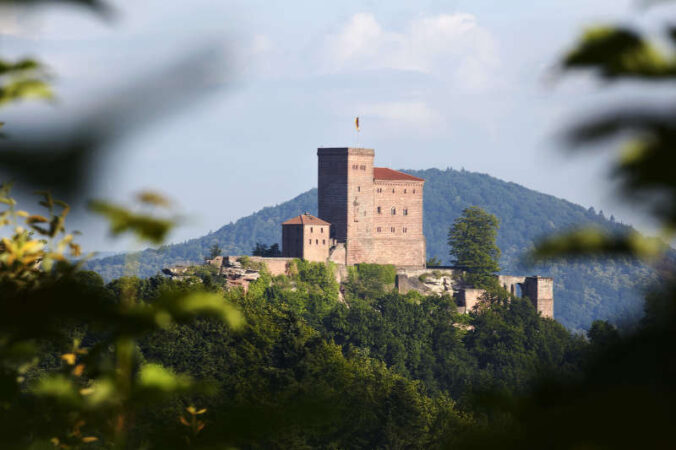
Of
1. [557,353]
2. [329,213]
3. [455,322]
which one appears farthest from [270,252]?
[557,353]

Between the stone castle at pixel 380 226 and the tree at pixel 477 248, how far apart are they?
101cm

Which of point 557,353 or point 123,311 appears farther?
point 557,353

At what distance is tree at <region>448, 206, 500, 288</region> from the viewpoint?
3135 inches

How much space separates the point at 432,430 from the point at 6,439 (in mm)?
50148

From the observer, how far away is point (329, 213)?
79000mm

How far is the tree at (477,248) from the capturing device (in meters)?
79.6

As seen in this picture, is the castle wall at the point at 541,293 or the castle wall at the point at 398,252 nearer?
the castle wall at the point at 398,252

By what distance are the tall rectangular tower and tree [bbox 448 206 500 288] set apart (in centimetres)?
743

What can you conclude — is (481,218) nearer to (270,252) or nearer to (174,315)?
(270,252)

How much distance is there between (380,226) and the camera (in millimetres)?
79312

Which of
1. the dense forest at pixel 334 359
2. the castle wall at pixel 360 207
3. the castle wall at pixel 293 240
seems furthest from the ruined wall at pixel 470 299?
the castle wall at pixel 293 240

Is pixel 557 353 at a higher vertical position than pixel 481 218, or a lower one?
lower

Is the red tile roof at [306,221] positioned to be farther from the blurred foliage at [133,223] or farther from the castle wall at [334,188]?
the blurred foliage at [133,223]

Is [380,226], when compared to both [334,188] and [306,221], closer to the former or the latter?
[334,188]
